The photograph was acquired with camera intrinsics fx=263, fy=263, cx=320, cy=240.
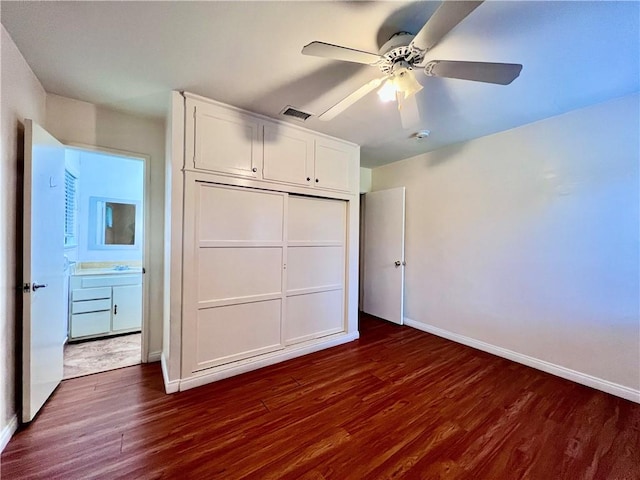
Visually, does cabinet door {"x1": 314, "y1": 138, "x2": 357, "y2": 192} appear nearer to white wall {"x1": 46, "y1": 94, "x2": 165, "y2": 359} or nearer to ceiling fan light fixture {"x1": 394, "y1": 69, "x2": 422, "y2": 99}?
ceiling fan light fixture {"x1": 394, "y1": 69, "x2": 422, "y2": 99}

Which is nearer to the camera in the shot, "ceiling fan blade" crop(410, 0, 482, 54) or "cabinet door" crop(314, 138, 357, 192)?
"ceiling fan blade" crop(410, 0, 482, 54)

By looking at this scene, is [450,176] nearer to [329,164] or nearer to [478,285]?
[478,285]

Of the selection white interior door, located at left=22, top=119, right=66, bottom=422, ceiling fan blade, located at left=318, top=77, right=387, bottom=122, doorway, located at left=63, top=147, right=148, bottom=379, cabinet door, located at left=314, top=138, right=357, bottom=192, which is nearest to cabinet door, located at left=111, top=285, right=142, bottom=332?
doorway, located at left=63, top=147, right=148, bottom=379

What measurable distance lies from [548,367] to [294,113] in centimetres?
342

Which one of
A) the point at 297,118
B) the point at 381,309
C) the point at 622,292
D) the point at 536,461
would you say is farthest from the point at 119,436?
the point at 622,292

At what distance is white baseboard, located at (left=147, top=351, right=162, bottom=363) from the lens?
8.70 ft

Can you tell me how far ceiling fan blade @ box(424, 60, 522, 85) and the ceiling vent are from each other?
125 centimetres

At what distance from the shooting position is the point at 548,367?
98.9 inches

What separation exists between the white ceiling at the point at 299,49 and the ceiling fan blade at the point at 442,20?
0.19 meters

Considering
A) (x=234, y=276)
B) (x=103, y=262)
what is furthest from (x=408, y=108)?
(x=103, y=262)

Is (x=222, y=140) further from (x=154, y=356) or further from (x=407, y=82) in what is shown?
(x=154, y=356)

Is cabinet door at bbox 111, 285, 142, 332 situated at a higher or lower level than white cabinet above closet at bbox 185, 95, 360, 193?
lower

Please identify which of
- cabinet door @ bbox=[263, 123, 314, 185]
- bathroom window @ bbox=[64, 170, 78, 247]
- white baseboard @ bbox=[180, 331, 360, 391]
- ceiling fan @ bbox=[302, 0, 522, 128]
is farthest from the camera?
bathroom window @ bbox=[64, 170, 78, 247]

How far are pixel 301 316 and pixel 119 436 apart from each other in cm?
169
